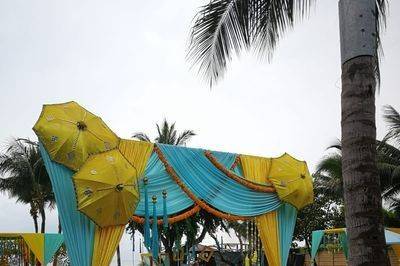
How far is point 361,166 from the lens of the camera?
324 cm

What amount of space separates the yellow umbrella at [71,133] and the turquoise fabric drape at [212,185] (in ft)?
4.13

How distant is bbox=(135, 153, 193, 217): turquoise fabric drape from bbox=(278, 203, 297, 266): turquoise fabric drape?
Result: 239 centimetres

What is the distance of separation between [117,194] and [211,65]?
2801mm

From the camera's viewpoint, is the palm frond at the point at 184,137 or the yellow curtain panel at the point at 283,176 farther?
the palm frond at the point at 184,137

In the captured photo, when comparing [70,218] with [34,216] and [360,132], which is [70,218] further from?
[34,216]

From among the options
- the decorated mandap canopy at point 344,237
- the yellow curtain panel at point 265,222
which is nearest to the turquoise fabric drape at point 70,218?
the yellow curtain panel at point 265,222

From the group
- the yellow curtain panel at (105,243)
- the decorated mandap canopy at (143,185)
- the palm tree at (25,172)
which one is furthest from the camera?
the palm tree at (25,172)

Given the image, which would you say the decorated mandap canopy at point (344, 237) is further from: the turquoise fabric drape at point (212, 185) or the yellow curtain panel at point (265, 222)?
the turquoise fabric drape at point (212, 185)

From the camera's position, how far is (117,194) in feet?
24.2

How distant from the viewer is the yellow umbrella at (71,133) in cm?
745

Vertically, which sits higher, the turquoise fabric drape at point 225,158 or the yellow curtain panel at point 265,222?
the turquoise fabric drape at point 225,158

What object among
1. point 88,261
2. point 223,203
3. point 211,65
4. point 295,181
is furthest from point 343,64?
point 295,181

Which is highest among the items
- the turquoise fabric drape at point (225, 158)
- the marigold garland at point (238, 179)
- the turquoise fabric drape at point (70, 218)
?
the turquoise fabric drape at point (225, 158)

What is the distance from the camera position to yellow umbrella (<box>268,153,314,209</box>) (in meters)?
10.2
